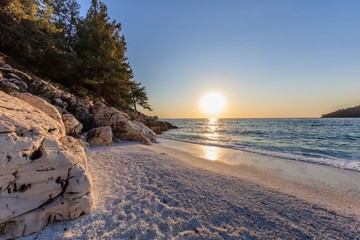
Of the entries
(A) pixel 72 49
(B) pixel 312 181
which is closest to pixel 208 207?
(B) pixel 312 181

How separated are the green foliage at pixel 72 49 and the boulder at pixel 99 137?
6.78 meters

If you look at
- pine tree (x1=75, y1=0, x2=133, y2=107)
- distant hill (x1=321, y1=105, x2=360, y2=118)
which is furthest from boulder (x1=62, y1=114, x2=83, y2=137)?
distant hill (x1=321, y1=105, x2=360, y2=118)

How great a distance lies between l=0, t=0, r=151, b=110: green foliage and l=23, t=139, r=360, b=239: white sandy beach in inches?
433

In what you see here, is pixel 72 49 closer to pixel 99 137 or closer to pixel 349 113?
pixel 99 137

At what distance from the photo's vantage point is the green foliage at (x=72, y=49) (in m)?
14.3

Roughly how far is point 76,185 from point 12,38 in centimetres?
1920

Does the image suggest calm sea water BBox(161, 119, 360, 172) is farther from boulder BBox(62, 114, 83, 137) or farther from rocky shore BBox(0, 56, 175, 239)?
rocky shore BBox(0, 56, 175, 239)

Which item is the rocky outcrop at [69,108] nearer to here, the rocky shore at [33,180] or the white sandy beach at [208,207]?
the rocky shore at [33,180]

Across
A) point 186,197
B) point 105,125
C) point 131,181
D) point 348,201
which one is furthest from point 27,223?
point 105,125

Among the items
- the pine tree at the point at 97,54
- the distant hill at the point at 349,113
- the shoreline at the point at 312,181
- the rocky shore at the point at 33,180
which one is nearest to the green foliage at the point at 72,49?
the pine tree at the point at 97,54

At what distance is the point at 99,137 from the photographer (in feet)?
31.7

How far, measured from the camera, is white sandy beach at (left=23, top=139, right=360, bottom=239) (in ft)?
9.68

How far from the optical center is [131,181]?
489 cm

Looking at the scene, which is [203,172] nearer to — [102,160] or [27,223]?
[102,160]
